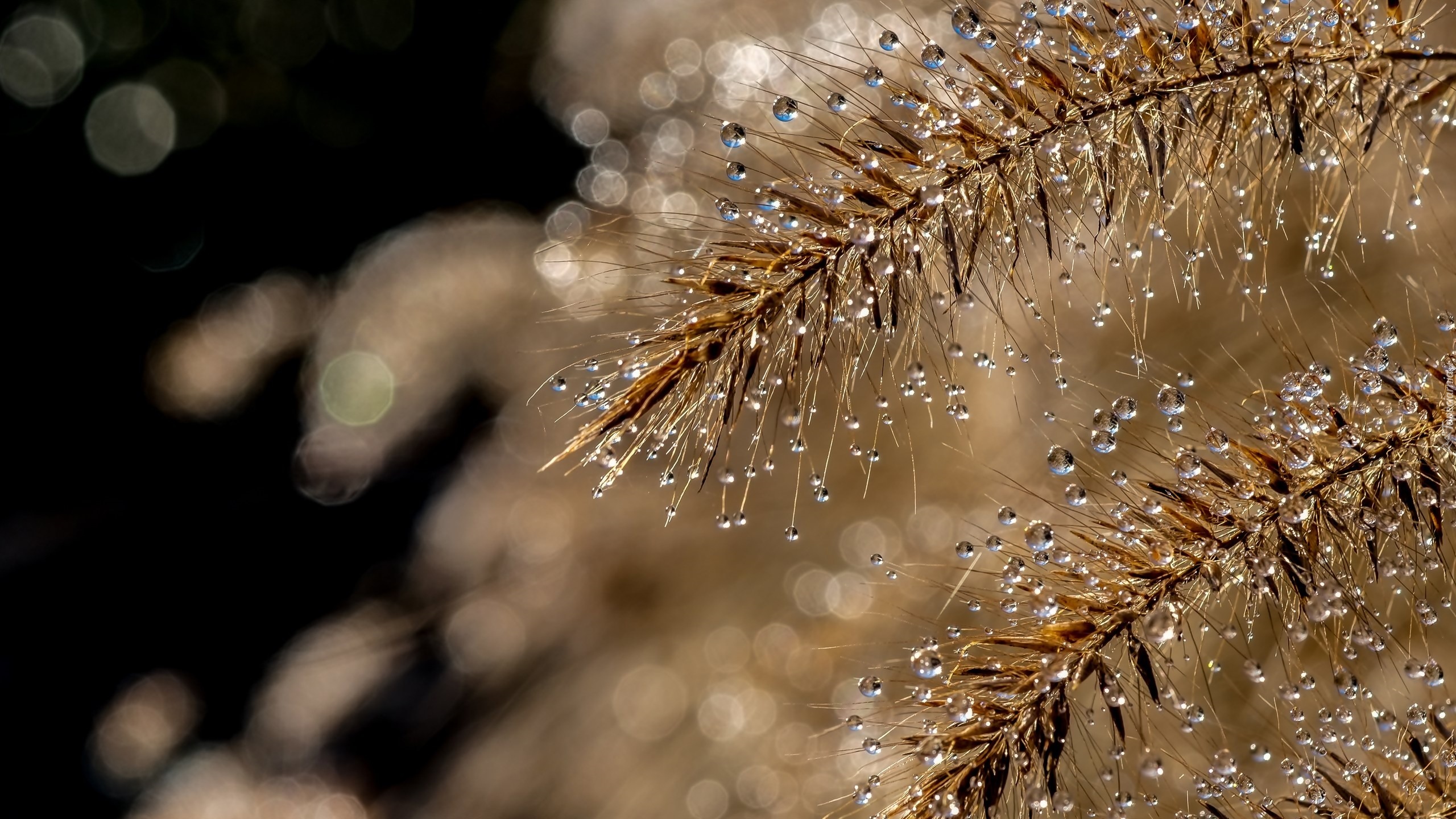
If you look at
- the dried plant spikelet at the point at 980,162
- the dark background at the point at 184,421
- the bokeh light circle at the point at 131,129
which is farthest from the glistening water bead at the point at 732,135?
the bokeh light circle at the point at 131,129

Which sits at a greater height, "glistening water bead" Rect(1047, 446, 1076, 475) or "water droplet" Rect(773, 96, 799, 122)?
"water droplet" Rect(773, 96, 799, 122)

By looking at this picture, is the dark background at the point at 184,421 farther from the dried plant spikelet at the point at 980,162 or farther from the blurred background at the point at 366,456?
the dried plant spikelet at the point at 980,162

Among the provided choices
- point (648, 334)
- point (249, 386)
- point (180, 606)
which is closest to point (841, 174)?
point (648, 334)

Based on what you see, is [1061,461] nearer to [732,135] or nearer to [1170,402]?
[1170,402]

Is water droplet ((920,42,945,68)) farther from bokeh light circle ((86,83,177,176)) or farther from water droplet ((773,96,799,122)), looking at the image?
bokeh light circle ((86,83,177,176))

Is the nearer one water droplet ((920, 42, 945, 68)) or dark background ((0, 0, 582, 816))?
water droplet ((920, 42, 945, 68))

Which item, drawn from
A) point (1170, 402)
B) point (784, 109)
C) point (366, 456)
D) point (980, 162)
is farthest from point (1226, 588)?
point (366, 456)

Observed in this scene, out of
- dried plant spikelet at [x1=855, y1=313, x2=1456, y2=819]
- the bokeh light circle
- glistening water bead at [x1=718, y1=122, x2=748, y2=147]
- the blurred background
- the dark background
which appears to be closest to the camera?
dried plant spikelet at [x1=855, y1=313, x2=1456, y2=819]

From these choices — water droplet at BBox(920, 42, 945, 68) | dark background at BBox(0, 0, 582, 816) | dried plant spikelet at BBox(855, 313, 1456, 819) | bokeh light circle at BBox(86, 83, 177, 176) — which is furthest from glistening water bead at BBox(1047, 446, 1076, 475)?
bokeh light circle at BBox(86, 83, 177, 176)

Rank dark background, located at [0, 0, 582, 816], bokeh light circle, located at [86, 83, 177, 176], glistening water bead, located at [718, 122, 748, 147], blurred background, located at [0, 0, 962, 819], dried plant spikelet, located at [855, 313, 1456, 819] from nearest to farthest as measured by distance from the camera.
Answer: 1. dried plant spikelet, located at [855, 313, 1456, 819]
2. glistening water bead, located at [718, 122, 748, 147]
3. blurred background, located at [0, 0, 962, 819]
4. dark background, located at [0, 0, 582, 816]
5. bokeh light circle, located at [86, 83, 177, 176]
